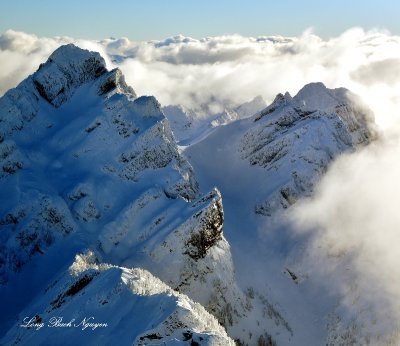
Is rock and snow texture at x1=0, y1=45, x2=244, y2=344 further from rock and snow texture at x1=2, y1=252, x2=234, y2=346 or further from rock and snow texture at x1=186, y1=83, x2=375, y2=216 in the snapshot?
rock and snow texture at x1=186, y1=83, x2=375, y2=216

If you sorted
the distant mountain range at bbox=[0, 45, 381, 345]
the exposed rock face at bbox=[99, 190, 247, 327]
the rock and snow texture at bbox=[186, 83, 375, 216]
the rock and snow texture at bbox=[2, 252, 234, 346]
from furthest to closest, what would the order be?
the rock and snow texture at bbox=[186, 83, 375, 216] → the exposed rock face at bbox=[99, 190, 247, 327] → the distant mountain range at bbox=[0, 45, 381, 345] → the rock and snow texture at bbox=[2, 252, 234, 346]

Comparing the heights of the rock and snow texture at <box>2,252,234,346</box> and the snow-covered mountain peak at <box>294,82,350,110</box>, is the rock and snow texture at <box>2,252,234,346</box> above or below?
above

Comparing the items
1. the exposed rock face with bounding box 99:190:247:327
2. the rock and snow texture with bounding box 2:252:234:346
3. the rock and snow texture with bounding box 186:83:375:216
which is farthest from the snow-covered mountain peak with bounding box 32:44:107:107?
the rock and snow texture with bounding box 2:252:234:346

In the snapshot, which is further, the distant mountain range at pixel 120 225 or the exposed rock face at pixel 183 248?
the exposed rock face at pixel 183 248

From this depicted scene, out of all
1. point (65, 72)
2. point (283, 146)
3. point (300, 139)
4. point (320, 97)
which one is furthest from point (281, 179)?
point (65, 72)

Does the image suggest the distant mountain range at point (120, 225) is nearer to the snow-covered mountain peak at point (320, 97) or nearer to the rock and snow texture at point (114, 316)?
the rock and snow texture at point (114, 316)

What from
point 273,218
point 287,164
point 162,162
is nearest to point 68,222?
point 162,162

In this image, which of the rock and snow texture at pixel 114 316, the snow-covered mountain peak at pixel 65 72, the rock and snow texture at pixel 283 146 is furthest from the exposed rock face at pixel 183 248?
the rock and snow texture at pixel 283 146

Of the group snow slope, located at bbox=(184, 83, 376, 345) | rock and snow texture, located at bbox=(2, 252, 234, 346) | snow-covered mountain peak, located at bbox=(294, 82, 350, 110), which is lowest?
snow slope, located at bbox=(184, 83, 376, 345)

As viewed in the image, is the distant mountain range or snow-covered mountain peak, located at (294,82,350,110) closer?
the distant mountain range
